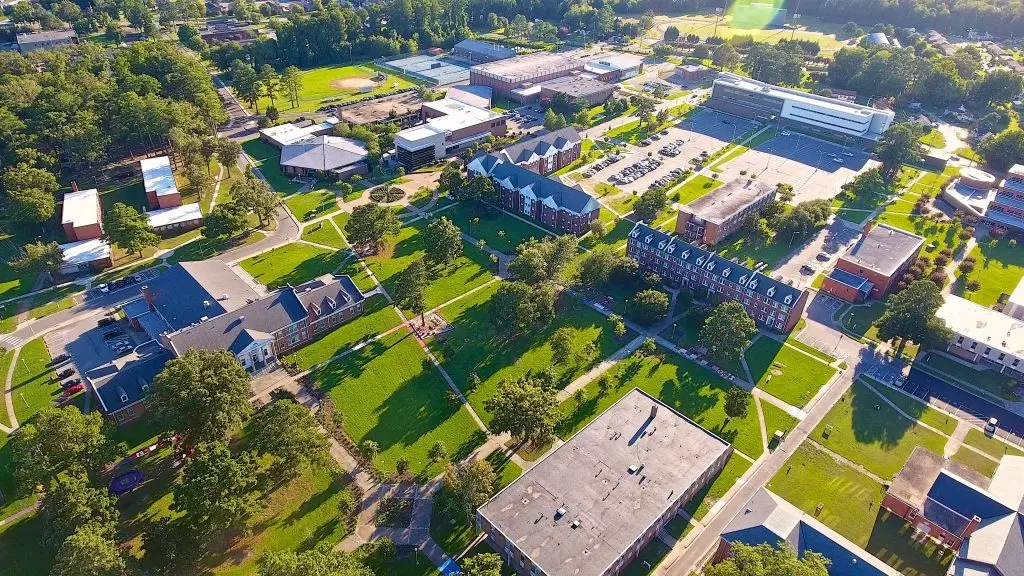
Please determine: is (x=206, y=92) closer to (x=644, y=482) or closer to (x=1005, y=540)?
(x=644, y=482)

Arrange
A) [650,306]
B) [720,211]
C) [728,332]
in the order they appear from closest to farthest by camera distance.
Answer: [728,332], [650,306], [720,211]

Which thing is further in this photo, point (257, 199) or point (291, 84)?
point (291, 84)

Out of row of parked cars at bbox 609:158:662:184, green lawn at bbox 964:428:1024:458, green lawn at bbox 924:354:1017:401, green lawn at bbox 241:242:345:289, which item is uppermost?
green lawn at bbox 241:242:345:289

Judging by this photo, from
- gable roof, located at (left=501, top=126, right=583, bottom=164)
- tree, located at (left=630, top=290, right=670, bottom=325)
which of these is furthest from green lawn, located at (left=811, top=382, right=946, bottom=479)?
gable roof, located at (left=501, top=126, right=583, bottom=164)

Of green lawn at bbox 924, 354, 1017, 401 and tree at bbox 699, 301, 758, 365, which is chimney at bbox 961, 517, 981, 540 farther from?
tree at bbox 699, 301, 758, 365

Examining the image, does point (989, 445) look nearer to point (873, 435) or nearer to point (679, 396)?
point (873, 435)

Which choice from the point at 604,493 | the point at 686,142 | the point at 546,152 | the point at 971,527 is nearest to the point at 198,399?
the point at 604,493
